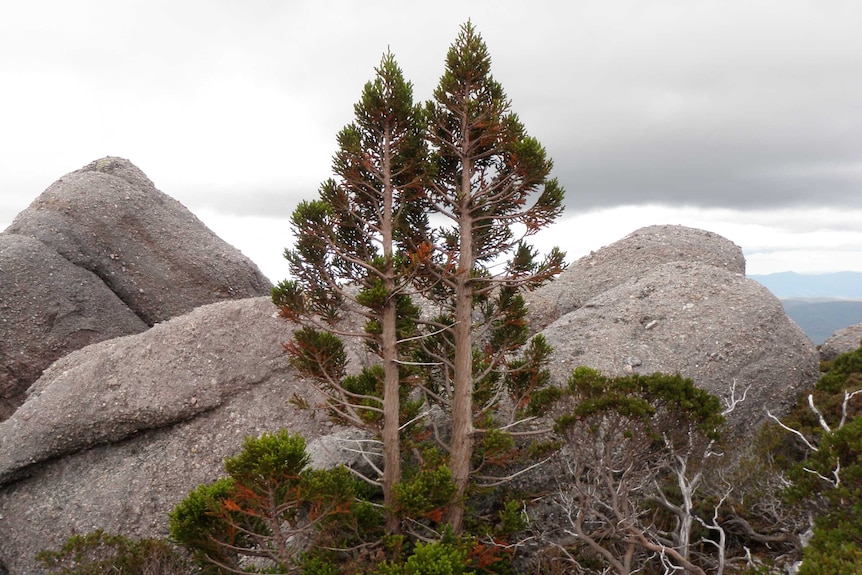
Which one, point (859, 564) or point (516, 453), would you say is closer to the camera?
Answer: point (859, 564)

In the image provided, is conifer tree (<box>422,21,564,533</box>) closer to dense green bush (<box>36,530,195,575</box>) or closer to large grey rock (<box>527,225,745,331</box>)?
dense green bush (<box>36,530,195,575</box>)

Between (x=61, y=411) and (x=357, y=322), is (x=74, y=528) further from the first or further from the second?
(x=357, y=322)

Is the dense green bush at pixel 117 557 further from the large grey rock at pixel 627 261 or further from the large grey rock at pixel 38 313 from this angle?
the large grey rock at pixel 627 261

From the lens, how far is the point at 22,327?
25.3 metres

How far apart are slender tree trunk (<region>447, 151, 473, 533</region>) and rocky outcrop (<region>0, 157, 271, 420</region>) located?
784 inches

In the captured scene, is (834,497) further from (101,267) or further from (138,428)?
(101,267)

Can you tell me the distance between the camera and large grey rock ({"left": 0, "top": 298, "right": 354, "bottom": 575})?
59.5ft

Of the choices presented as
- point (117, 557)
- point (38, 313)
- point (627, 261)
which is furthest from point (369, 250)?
point (38, 313)

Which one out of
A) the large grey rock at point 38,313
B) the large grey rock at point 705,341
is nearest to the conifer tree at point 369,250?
the large grey rock at point 705,341

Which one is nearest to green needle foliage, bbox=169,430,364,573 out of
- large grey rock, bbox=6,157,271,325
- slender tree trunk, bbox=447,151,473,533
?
slender tree trunk, bbox=447,151,473,533

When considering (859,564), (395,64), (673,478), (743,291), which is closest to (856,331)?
(743,291)

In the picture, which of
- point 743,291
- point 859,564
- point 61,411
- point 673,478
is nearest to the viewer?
point 859,564

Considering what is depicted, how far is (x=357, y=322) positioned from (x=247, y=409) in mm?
4992

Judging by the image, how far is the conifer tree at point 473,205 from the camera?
13102 mm
